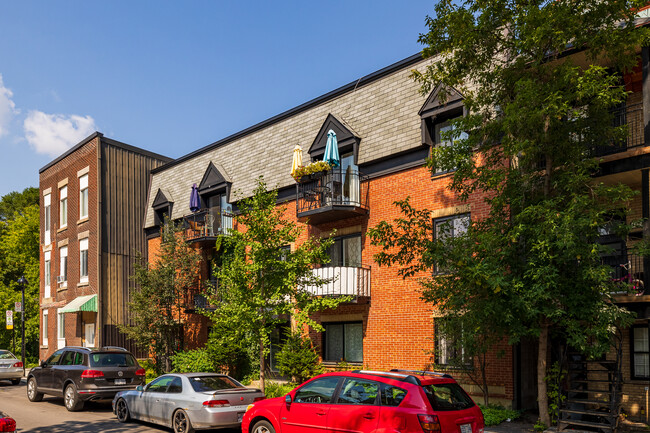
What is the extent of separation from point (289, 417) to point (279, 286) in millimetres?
6211

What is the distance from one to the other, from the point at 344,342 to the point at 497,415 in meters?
6.88

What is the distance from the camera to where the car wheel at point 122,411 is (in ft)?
44.6

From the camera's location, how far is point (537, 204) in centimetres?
1116

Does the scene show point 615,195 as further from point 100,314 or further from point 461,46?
point 100,314

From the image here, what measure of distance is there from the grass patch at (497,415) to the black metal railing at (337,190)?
7654 millimetres

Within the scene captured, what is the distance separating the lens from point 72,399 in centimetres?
1559

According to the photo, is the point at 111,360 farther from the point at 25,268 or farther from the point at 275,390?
the point at 25,268

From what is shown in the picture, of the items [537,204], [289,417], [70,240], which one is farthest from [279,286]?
[70,240]

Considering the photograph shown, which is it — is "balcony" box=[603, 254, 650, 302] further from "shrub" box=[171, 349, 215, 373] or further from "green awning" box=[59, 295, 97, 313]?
"green awning" box=[59, 295, 97, 313]

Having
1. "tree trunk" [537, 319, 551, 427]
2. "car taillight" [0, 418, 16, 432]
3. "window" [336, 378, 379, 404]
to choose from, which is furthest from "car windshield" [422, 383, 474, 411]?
Answer: "car taillight" [0, 418, 16, 432]

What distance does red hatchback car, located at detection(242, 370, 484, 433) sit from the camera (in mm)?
8055

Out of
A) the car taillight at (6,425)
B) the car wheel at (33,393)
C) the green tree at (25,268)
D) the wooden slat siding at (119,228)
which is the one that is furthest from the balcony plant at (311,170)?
the green tree at (25,268)

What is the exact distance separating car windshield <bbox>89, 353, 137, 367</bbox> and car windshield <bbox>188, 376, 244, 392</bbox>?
4.97 meters

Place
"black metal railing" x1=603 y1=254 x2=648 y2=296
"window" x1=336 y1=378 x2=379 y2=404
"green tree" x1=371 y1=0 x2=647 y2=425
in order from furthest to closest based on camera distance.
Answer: "black metal railing" x1=603 y1=254 x2=648 y2=296 < "green tree" x1=371 y1=0 x2=647 y2=425 < "window" x1=336 y1=378 x2=379 y2=404
